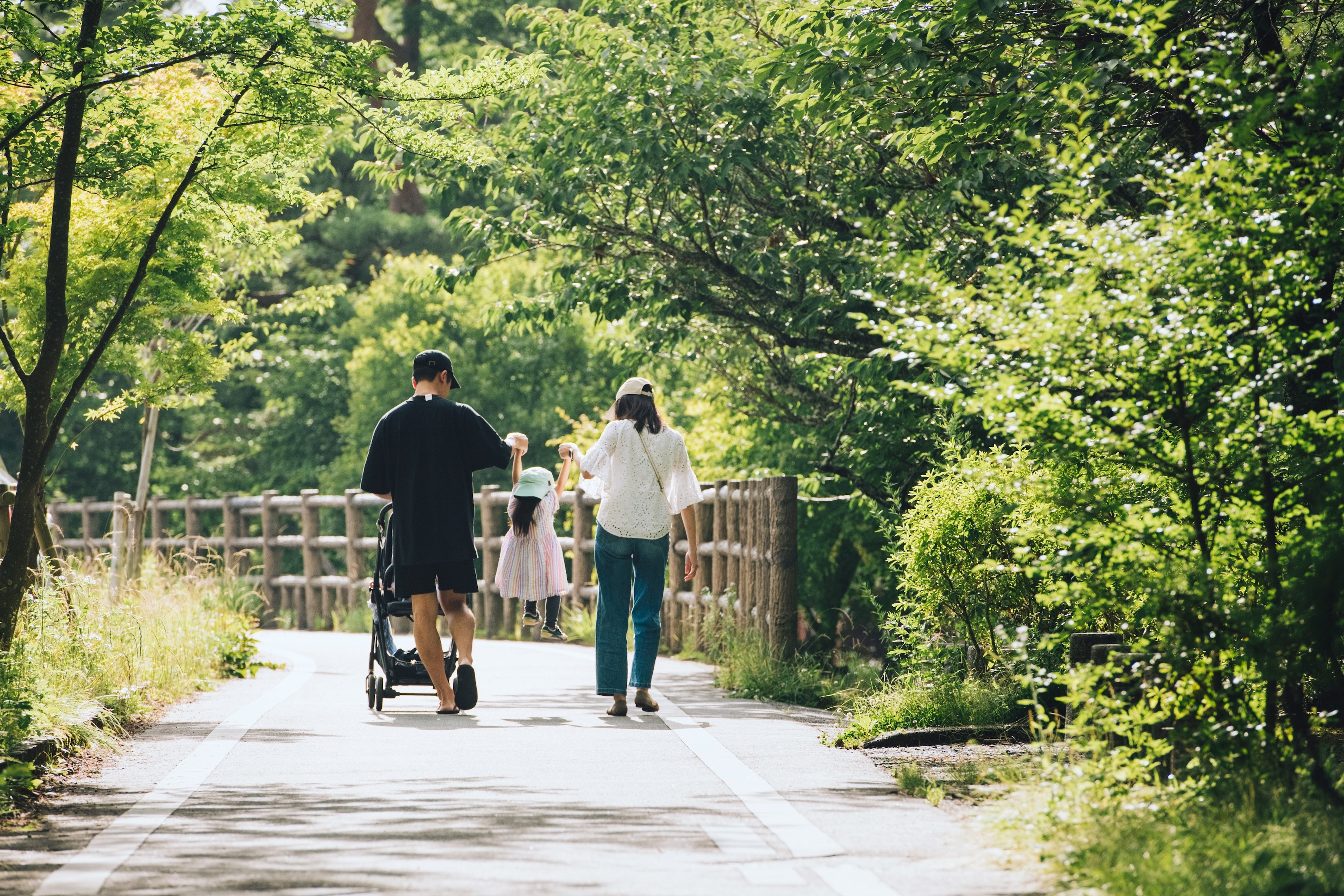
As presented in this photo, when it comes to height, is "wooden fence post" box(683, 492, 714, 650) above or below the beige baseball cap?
below

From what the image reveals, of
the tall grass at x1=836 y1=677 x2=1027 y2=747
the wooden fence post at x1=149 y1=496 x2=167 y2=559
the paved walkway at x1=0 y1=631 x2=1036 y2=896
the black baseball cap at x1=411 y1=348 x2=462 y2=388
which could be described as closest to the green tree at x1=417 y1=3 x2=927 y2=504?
the tall grass at x1=836 y1=677 x2=1027 y2=747

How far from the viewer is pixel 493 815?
594 cm

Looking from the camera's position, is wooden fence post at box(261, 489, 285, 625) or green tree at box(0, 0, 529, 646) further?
wooden fence post at box(261, 489, 285, 625)

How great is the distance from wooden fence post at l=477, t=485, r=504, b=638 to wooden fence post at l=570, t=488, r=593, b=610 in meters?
1.46

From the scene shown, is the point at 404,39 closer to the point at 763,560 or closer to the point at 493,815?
the point at 763,560

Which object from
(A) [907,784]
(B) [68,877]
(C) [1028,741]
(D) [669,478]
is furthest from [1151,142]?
(B) [68,877]

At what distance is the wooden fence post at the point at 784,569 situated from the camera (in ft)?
36.7

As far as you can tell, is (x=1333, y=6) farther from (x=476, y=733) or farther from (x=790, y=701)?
(x=476, y=733)

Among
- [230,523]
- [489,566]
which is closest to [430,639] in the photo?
[489,566]

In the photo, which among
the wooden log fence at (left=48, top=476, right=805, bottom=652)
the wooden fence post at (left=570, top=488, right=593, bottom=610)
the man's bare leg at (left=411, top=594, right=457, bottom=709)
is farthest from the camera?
the wooden fence post at (left=570, top=488, right=593, bottom=610)

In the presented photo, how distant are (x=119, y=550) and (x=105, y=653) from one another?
542cm

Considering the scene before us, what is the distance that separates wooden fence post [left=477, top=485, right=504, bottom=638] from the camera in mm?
18984

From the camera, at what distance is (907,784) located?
647 cm

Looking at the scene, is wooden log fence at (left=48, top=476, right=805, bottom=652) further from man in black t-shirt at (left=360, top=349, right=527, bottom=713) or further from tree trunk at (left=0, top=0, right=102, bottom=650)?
tree trunk at (left=0, top=0, right=102, bottom=650)
